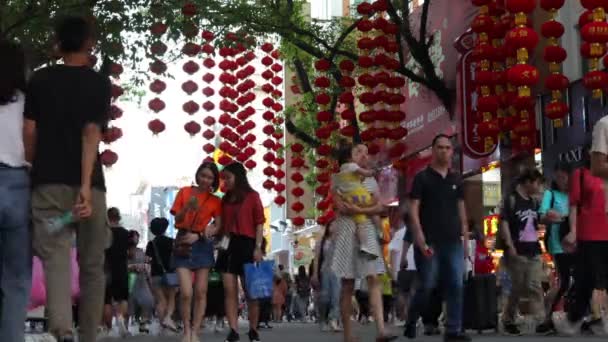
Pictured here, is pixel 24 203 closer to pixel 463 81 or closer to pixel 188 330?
pixel 188 330

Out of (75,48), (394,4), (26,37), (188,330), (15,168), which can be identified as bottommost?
(188,330)

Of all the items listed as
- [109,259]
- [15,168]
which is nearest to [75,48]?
[15,168]

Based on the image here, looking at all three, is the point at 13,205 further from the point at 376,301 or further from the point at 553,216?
the point at 553,216

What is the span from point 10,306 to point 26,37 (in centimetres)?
1422

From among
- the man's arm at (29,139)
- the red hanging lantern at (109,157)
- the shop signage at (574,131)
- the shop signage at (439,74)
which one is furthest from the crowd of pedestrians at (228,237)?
the shop signage at (439,74)

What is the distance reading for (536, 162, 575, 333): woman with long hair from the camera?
13867mm

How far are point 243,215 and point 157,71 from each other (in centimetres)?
A: 972

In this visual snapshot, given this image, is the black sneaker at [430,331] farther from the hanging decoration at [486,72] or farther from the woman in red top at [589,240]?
the hanging decoration at [486,72]

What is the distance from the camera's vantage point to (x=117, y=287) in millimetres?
17250

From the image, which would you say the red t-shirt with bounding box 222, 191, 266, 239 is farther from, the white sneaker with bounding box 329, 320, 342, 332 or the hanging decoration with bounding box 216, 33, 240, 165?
the hanging decoration with bounding box 216, 33, 240, 165

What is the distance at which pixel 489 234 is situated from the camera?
32.3m

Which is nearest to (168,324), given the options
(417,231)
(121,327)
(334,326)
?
(121,327)

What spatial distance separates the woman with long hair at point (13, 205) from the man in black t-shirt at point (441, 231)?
458cm

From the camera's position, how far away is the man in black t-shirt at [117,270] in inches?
646
